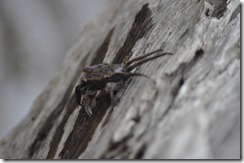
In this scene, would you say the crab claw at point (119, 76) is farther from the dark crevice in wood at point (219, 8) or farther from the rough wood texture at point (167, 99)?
the dark crevice in wood at point (219, 8)

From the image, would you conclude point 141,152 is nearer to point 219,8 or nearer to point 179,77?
point 179,77

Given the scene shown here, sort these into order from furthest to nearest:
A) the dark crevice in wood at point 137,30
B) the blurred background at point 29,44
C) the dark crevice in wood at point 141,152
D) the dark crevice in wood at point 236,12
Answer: the blurred background at point 29,44
the dark crevice in wood at point 137,30
the dark crevice in wood at point 236,12
the dark crevice in wood at point 141,152

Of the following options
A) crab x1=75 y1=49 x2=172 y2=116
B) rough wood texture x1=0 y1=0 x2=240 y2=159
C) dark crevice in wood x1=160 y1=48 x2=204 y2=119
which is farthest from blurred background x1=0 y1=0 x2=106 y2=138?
dark crevice in wood x1=160 y1=48 x2=204 y2=119

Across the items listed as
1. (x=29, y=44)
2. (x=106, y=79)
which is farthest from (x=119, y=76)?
(x=29, y=44)

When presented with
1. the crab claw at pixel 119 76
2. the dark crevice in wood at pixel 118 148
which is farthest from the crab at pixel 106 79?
the dark crevice in wood at pixel 118 148

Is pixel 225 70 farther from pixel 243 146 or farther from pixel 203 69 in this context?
pixel 243 146

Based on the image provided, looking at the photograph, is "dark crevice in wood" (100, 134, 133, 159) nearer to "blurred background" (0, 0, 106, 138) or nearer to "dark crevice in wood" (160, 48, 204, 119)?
"dark crevice in wood" (160, 48, 204, 119)

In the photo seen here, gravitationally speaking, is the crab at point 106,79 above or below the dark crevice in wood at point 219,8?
above
